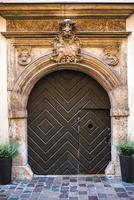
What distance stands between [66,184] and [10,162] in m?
0.93

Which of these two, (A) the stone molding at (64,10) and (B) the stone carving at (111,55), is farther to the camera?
(B) the stone carving at (111,55)

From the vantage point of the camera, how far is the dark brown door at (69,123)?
4879 mm

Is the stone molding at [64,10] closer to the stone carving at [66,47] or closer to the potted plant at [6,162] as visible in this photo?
the stone carving at [66,47]

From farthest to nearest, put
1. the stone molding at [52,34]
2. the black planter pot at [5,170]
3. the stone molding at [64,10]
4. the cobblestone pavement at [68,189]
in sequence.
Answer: the stone molding at [52,34] → the stone molding at [64,10] → the black planter pot at [5,170] → the cobblestone pavement at [68,189]

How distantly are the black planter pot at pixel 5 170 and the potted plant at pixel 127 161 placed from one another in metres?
1.73

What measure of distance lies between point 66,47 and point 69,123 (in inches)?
51.3

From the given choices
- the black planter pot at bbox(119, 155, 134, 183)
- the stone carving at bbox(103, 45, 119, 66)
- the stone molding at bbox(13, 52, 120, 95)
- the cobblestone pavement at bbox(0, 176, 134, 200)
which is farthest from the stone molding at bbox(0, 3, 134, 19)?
the cobblestone pavement at bbox(0, 176, 134, 200)

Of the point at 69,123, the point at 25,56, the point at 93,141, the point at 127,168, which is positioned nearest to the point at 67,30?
the point at 25,56

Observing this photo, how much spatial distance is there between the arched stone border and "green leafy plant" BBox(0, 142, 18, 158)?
0.49 ft

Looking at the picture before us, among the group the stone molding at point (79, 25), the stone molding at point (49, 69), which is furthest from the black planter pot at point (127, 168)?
the stone molding at point (79, 25)

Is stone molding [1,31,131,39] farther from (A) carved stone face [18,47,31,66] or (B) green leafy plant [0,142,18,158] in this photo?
(B) green leafy plant [0,142,18,158]

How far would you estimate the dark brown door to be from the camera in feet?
16.0

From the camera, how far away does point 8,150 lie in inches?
172

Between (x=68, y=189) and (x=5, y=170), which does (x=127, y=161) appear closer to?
(x=68, y=189)
